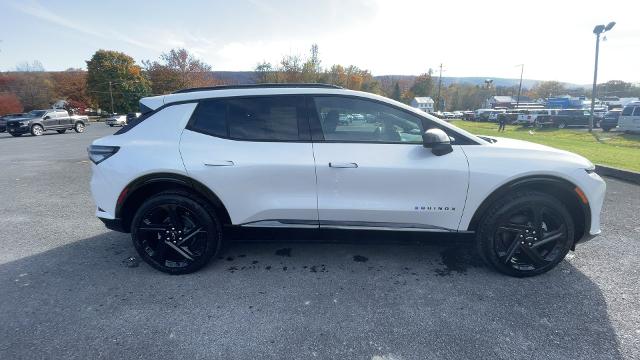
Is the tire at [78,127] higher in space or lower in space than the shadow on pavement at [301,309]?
higher

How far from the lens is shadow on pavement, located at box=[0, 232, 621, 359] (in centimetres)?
212

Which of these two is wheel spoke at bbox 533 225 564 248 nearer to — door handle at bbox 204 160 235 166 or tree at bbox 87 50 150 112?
door handle at bbox 204 160 235 166

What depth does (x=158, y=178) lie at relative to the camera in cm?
296

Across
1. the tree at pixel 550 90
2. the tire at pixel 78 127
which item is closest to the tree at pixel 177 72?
the tire at pixel 78 127

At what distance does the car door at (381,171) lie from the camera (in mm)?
2791

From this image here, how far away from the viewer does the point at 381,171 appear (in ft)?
9.13

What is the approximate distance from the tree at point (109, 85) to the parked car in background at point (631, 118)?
211 ft

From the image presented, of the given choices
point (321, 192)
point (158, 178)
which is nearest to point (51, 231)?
point (158, 178)

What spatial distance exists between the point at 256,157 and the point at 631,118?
91.3ft

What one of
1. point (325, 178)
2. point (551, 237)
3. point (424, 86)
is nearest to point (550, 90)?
point (424, 86)

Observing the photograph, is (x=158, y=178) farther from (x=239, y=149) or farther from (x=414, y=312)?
(x=414, y=312)

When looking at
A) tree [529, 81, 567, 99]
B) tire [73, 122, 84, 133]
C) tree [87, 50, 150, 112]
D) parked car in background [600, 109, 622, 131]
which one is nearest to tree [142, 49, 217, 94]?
tree [87, 50, 150, 112]

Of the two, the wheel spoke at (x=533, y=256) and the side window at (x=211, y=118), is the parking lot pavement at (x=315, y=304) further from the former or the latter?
→ the side window at (x=211, y=118)

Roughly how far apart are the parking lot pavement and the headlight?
112 cm
